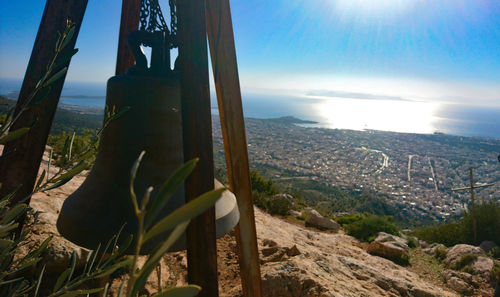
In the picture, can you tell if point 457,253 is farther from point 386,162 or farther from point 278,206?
point 386,162

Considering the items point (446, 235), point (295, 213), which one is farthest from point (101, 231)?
point (446, 235)

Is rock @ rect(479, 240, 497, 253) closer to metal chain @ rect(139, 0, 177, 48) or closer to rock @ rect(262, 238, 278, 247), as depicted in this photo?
rock @ rect(262, 238, 278, 247)

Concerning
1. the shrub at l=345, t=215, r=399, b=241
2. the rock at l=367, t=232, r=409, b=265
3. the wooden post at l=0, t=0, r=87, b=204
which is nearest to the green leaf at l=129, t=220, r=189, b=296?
the wooden post at l=0, t=0, r=87, b=204

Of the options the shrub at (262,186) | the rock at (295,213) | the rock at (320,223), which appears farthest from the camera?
the shrub at (262,186)

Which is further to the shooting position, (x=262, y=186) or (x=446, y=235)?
(x=262, y=186)

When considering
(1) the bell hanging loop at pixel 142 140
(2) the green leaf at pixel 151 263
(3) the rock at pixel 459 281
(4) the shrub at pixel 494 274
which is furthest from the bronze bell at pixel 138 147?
(4) the shrub at pixel 494 274

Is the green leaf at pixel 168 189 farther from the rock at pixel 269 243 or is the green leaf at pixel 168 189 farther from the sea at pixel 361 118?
the sea at pixel 361 118

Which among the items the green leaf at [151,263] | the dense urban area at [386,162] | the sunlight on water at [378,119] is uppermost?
the sunlight on water at [378,119]
